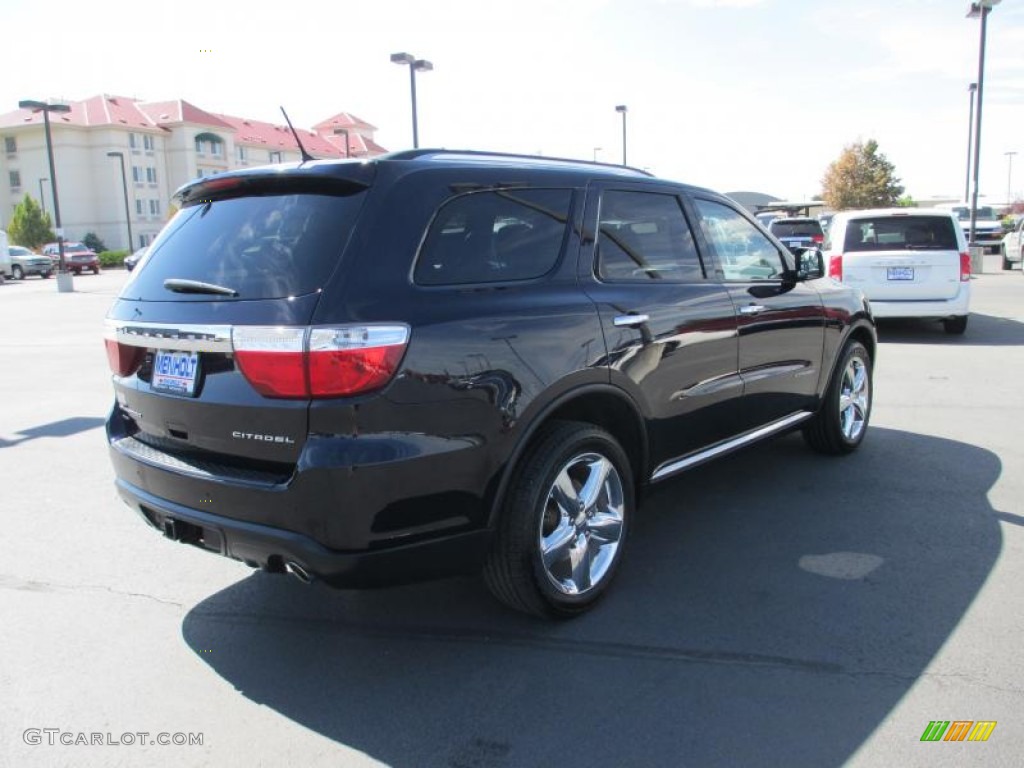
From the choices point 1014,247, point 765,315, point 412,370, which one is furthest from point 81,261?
→ point 412,370

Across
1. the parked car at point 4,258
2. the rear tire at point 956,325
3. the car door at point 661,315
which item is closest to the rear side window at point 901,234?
the rear tire at point 956,325

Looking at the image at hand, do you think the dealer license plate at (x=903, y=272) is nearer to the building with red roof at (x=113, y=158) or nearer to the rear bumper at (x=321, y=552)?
the rear bumper at (x=321, y=552)

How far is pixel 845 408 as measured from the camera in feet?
19.3

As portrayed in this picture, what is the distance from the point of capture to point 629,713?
287 cm

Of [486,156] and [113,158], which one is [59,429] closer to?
[486,156]

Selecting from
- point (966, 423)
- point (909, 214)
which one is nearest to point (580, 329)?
point (966, 423)

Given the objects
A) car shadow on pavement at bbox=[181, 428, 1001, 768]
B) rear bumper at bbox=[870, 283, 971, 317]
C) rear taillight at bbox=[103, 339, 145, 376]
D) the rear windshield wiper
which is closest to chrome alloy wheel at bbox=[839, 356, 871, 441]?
car shadow on pavement at bbox=[181, 428, 1001, 768]

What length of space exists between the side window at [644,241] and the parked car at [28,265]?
46.3m

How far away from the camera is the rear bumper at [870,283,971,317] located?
1112 centimetres

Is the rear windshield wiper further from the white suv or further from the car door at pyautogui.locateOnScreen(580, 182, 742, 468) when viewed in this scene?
the white suv

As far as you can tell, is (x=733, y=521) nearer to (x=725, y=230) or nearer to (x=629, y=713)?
(x=725, y=230)

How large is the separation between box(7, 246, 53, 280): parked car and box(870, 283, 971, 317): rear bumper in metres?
43.4

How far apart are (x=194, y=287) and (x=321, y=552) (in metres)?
1.12

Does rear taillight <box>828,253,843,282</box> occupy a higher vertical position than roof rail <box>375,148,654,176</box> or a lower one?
lower
